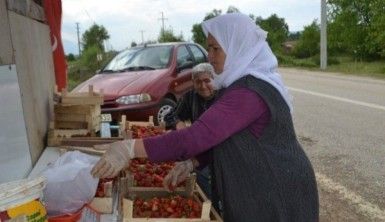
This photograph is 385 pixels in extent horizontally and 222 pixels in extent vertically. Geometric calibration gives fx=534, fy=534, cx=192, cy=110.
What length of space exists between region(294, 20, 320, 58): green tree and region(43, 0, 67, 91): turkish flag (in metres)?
50.1

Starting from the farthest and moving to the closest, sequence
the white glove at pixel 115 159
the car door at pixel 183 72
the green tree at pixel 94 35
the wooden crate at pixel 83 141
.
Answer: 1. the green tree at pixel 94 35
2. the car door at pixel 183 72
3. the wooden crate at pixel 83 141
4. the white glove at pixel 115 159

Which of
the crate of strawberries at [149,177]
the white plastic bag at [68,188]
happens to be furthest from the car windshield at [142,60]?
the white plastic bag at [68,188]

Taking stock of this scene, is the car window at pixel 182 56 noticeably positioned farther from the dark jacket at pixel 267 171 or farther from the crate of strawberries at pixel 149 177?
the dark jacket at pixel 267 171

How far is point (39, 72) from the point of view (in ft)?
18.0

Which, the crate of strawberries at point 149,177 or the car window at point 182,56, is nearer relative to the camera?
the crate of strawberries at point 149,177

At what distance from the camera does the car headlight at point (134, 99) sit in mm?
9125

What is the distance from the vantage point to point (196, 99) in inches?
200

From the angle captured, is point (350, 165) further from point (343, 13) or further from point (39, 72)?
point (343, 13)

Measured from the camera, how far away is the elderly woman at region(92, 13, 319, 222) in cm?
257

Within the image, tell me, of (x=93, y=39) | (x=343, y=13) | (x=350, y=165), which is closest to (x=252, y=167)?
(x=350, y=165)

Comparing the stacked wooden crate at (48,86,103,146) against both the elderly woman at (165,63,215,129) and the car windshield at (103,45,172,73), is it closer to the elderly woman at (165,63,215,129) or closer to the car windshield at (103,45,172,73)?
the elderly woman at (165,63,215,129)

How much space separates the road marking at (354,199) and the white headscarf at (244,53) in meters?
3.33

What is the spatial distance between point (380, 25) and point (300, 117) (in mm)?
24329

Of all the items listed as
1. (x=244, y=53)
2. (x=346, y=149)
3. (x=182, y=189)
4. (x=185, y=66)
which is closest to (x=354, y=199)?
(x=346, y=149)
